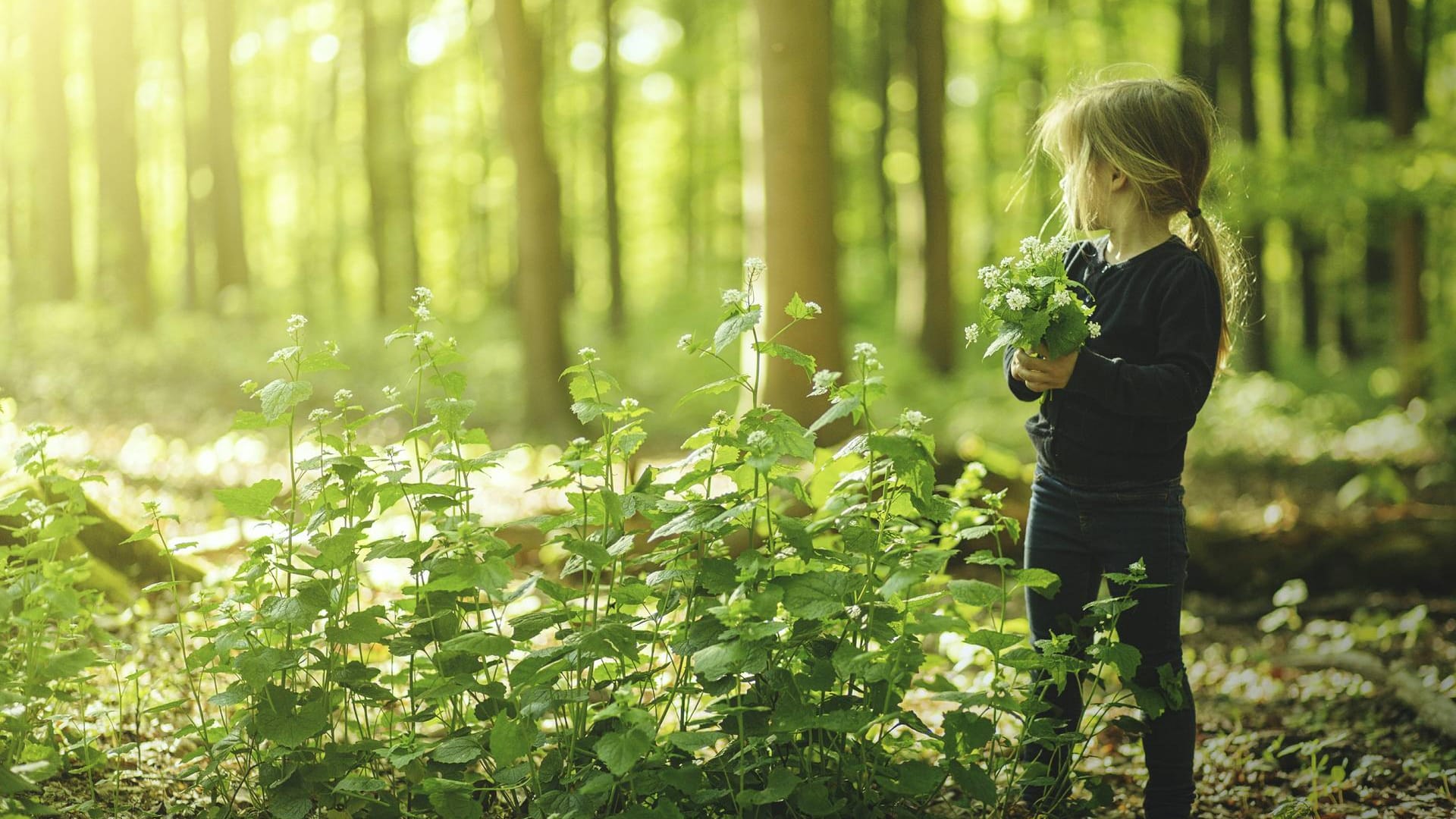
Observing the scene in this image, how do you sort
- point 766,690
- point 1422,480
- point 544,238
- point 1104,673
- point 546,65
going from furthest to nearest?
point 546,65, point 544,238, point 1422,480, point 1104,673, point 766,690

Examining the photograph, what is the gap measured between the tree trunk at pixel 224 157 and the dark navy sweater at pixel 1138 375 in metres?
18.0

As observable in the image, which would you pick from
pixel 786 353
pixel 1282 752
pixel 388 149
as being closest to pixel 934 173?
pixel 388 149

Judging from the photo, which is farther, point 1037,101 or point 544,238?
point 1037,101

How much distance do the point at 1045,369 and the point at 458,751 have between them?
1584mm

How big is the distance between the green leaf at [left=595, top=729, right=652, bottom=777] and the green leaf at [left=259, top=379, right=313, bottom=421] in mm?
952

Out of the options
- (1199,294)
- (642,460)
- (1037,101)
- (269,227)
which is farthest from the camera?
(269,227)

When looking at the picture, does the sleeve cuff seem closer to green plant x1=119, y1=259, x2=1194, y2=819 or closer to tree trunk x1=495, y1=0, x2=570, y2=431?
green plant x1=119, y1=259, x2=1194, y2=819

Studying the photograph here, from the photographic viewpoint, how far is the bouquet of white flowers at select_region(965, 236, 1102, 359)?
7.91ft

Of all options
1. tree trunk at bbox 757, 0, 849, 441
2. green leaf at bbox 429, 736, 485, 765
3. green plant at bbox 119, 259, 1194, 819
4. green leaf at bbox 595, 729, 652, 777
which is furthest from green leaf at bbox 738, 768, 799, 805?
tree trunk at bbox 757, 0, 849, 441

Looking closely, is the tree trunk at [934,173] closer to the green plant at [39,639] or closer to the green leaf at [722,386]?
the green leaf at [722,386]

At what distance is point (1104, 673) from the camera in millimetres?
4699

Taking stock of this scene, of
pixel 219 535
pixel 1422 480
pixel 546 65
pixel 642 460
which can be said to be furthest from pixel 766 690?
pixel 546 65

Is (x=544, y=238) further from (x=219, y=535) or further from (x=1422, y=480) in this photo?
(x=1422, y=480)

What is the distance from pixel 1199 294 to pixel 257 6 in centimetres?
2576
